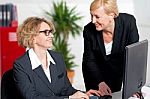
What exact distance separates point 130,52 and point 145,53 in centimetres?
33

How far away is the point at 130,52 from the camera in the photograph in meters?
1.91

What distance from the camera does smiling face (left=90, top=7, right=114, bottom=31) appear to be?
2.46 meters

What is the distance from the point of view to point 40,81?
90.1 inches

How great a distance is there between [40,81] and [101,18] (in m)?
0.67

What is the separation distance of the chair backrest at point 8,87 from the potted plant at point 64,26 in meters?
2.90

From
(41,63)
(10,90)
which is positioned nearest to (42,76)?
(41,63)

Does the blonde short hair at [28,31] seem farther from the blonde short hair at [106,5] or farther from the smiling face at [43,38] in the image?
the blonde short hair at [106,5]

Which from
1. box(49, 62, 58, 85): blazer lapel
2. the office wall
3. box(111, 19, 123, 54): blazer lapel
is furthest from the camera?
the office wall

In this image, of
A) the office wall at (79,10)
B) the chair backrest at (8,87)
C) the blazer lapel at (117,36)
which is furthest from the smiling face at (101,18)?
the office wall at (79,10)

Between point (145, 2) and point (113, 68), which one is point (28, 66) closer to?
point (113, 68)

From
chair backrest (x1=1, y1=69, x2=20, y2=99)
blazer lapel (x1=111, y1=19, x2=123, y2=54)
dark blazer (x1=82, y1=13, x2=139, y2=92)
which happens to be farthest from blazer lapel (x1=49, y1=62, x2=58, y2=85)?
blazer lapel (x1=111, y1=19, x2=123, y2=54)

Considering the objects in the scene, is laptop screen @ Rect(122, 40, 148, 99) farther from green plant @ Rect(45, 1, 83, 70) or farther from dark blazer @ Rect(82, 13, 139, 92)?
green plant @ Rect(45, 1, 83, 70)

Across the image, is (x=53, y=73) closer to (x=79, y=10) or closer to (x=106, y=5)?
(x=106, y=5)

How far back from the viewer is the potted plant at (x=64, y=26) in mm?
5074
